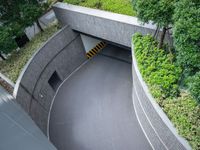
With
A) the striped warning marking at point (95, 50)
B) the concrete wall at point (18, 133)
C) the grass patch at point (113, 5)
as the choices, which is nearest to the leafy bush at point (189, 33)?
the concrete wall at point (18, 133)

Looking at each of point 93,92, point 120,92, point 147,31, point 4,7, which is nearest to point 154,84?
point 147,31

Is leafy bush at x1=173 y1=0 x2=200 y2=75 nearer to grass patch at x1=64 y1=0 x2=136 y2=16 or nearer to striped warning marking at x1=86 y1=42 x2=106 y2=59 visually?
grass patch at x1=64 y1=0 x2=136 y2=16

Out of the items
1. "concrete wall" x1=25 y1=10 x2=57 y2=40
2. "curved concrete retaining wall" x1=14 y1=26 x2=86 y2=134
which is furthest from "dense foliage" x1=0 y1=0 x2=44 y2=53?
"concrete wall" x1=25 y1=10 x2=57 y2=40

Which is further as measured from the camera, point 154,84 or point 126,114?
point 126,114

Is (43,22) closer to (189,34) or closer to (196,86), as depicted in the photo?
(189,34)

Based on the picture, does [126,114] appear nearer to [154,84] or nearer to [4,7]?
[154,84]

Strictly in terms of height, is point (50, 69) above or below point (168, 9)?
below
